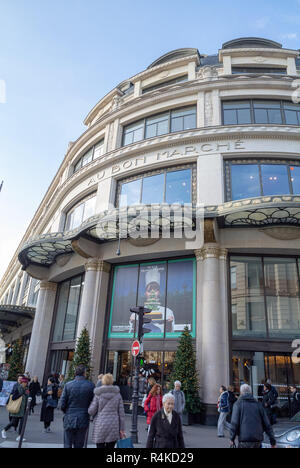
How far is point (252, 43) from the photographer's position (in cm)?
2498

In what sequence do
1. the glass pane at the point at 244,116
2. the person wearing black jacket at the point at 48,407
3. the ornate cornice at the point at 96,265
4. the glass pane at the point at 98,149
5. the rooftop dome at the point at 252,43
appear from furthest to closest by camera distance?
the rooftop dome at the point at 252,43 < the glass pane at the point at 98,149 < the glass pane at the point at 244,116 < the ornate cornice at the point at 96,265 < the person wearing black jacket at the point at 48,407

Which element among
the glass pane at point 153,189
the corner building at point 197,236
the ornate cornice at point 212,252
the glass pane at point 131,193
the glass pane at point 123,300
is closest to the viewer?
the corner building at point 197,236

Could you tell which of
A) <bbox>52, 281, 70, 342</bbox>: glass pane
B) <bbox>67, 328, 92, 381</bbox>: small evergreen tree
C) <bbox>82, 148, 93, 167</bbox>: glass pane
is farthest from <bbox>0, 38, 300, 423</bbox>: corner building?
<bbox>82, 148, 93, 167</bbox>: glass pane

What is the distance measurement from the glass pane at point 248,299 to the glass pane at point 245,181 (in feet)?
10.9

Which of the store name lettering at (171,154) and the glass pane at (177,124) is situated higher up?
the glass pane at (177,124)

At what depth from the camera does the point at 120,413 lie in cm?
575

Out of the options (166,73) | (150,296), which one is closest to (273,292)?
(150,296)

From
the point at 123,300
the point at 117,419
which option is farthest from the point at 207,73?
the point at 117,419

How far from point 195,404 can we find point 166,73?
70.6 feet

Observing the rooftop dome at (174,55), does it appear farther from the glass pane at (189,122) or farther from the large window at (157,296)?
the large window at (157,296)

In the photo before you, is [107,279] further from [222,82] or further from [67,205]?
[222,82]

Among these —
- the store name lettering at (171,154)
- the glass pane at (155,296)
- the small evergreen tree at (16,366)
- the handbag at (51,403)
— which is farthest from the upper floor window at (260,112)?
the small evergreen tree at (16,366)

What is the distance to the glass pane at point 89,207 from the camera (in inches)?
854

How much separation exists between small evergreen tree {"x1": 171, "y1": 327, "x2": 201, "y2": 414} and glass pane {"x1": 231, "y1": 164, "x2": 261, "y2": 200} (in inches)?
304
